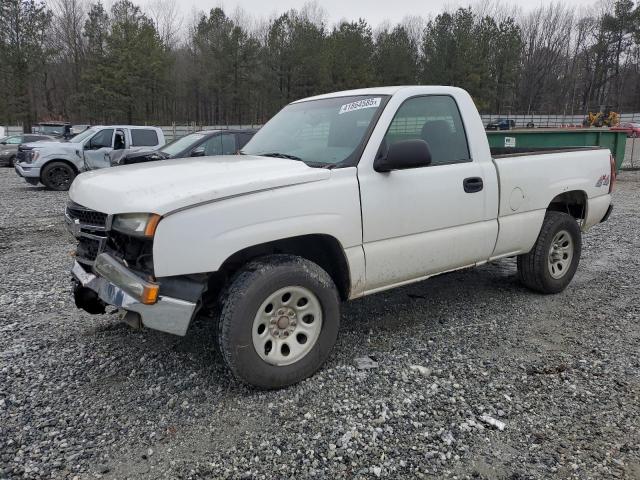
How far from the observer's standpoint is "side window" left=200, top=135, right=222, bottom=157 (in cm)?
1033

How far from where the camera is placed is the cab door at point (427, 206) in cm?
346

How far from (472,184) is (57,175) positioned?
1283 cm

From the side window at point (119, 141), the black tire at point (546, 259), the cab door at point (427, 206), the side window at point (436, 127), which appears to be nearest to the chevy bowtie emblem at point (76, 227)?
the cab door at point (427, 206)

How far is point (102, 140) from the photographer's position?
46.2 ft

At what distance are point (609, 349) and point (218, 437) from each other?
299cm

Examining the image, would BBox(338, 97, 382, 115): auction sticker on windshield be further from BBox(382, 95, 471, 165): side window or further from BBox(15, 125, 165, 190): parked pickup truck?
BBox(15, 125, 165, 190): parked pickup truck

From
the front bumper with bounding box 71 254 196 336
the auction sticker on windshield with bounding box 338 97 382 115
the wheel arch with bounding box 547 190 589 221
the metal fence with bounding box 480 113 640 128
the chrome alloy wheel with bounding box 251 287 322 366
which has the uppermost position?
the metal fence with bounding box 480 113 640 128

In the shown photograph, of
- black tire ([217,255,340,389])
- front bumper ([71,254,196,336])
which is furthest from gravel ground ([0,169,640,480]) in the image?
front bumper ([71,254,196,336])

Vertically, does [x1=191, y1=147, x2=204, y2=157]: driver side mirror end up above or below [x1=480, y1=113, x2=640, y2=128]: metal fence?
below

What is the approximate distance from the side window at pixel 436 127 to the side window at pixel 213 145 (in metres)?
6.99

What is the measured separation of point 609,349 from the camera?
381cm

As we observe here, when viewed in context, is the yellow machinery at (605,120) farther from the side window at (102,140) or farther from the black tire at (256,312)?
the black tire at (256,312)

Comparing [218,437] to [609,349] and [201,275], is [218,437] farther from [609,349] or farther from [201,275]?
[609,349]

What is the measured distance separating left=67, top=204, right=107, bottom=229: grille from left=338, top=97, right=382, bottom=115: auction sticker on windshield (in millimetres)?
1924
